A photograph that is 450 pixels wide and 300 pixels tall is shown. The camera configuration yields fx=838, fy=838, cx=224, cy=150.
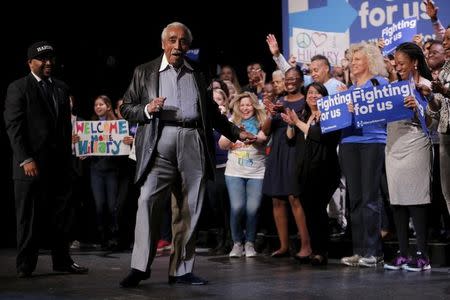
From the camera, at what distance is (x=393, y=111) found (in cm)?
659

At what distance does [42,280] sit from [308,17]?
193 inches

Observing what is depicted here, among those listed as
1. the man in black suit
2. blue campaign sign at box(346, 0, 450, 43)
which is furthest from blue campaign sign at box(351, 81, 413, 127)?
the man in black suit

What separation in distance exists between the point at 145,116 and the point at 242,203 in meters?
2.63

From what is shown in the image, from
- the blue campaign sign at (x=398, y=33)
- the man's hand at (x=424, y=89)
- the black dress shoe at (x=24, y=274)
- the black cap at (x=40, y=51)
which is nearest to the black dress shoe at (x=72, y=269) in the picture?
the black dress shoe at (x=24, y=274)

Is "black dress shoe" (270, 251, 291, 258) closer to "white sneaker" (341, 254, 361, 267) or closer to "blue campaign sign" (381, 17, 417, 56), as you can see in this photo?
"white sneaker" (341, 254, 361, 267)

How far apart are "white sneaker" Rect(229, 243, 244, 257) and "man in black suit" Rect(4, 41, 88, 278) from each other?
178cm

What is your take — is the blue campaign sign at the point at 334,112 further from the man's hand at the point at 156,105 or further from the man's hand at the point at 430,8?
the man's hand at the point at 156,105

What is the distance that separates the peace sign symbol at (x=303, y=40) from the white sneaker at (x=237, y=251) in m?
2.60

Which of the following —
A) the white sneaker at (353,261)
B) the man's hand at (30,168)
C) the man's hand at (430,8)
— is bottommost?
the white sneaker at (353,261)

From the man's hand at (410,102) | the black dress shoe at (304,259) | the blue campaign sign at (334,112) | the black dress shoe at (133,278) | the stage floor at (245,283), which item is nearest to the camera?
the stage floor at (245,283)

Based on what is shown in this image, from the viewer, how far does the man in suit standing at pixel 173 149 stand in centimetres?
580

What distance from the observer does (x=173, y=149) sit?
5.84 meters

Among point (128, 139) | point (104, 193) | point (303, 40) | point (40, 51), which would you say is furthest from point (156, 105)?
point (303, 40)

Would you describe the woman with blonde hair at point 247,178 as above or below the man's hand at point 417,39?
below
